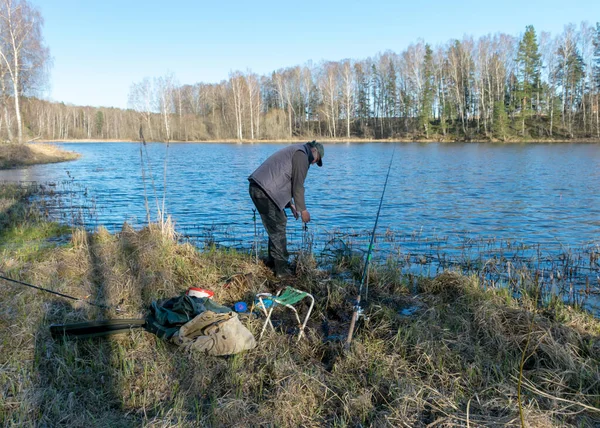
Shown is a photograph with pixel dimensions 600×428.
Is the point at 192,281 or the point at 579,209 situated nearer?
the point at 192,281

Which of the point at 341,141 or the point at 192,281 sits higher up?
the point at 341,141

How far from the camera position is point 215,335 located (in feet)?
12.0

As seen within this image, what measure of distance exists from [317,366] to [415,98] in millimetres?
62371

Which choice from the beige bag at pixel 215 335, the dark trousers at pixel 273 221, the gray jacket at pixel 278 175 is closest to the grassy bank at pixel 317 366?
the beige bag at pixel 215 335

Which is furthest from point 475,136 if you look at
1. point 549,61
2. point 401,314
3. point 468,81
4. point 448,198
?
point 401,314

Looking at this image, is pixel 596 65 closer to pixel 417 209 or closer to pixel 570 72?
pixel 570 72

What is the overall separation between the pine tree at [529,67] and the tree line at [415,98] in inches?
4.6

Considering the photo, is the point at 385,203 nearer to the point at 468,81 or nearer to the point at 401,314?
the point at 401,314

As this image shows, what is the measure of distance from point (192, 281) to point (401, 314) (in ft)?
8.05

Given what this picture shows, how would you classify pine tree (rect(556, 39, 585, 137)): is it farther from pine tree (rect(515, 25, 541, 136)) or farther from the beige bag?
the beige bag

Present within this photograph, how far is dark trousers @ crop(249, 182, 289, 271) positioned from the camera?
18.4ft

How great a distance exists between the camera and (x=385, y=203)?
14.3 m

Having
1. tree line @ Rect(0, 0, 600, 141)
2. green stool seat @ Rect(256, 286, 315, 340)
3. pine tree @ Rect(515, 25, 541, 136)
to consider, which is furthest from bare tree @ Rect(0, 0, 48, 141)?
pine tree @ Rect(515, 25, 541, 136)

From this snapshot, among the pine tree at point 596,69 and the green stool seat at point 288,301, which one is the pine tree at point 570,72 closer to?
the pine tree at point 596,69
